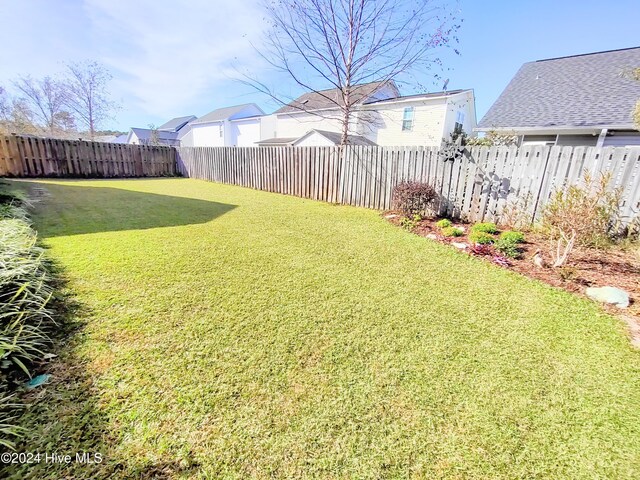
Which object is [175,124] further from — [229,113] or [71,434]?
[71,434]

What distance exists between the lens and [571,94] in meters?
11.8

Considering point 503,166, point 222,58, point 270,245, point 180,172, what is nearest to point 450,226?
point 503,166

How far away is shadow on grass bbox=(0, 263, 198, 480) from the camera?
128 cm

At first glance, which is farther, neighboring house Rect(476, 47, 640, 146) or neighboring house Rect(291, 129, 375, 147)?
neighboring house Rect(291, 129, 375, 147)

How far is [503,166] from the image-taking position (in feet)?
17.6

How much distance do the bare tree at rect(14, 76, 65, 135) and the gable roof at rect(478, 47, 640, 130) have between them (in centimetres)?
4408

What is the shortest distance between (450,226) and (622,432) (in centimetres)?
418

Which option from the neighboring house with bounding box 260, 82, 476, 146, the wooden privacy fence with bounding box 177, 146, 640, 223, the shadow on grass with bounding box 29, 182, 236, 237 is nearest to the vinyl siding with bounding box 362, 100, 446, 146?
the neighboring house with bounding box 260, 82, 476, 146

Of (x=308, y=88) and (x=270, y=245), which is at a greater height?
(x=308, y=88)

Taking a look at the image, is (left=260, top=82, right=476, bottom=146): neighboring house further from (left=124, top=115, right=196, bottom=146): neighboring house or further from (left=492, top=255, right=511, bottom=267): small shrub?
(left=124, top=115, right=196, bottom=146): neighboring house

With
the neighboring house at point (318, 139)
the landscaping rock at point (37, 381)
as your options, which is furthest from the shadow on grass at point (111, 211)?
the neighboring house at point (318, 139)

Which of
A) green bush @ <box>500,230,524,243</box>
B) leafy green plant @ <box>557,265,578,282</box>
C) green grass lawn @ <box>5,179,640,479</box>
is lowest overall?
green grass lawn @ <box>5,179,640,479</box>

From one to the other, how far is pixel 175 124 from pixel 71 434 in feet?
166

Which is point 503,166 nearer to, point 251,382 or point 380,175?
point 380,175
